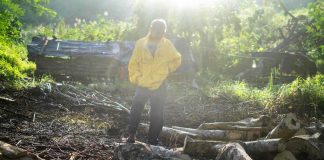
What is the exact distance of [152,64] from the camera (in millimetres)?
5934

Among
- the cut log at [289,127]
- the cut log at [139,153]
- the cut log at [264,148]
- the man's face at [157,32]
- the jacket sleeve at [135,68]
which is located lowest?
the cut log at [139,153]

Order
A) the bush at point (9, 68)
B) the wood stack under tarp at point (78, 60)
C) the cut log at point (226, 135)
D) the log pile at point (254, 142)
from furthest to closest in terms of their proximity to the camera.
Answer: the wood stack under tarp at point (78, 60) → the bush at point (9, 68) → the cut log at point (226, 135) → the log pile at point (254, 142)

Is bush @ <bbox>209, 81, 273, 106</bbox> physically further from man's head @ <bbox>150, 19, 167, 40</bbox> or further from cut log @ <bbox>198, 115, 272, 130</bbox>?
man's head @ <bbox>150, 19, 167, 40</bbox>

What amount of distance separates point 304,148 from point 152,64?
2.43m

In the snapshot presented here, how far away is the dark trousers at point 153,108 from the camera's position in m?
6.07

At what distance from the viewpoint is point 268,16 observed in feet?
78.5

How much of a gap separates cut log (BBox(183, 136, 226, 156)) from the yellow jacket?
0.98 meters

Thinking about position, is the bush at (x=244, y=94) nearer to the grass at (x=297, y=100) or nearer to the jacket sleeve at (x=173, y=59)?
the grass at (x=297, y=100)

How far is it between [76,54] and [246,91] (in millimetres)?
5847

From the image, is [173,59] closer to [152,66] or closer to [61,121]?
[152,66]

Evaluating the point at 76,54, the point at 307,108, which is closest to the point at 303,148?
the point at 307,108

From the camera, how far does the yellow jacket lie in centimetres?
591

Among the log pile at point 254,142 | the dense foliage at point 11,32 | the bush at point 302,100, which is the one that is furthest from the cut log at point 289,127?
the dense foliage at point 11,32

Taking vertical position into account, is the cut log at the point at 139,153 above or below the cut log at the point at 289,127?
below
